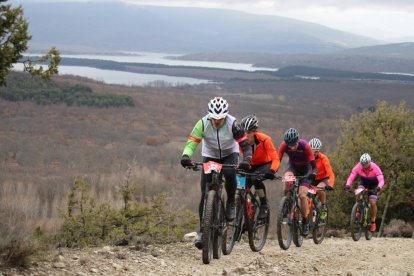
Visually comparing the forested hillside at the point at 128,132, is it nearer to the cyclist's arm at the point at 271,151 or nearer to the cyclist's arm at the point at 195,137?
the cyclist's arm at the point at 271,151

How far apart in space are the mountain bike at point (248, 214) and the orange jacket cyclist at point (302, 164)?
4.46 feet

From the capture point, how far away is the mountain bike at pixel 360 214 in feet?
54.5

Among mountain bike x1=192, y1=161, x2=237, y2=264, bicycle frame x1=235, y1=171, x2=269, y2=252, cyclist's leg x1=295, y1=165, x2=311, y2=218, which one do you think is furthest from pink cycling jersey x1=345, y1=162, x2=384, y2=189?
mountain bike x1=192, y1=161, x2=237, y2=264

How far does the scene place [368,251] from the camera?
13.8 metres

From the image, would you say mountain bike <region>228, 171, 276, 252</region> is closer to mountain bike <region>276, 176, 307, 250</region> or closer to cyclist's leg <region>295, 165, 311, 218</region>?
mountain bike <region>276, 176, 307, 250</region>

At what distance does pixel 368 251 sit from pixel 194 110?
459 ft

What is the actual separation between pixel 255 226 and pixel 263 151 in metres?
1.33

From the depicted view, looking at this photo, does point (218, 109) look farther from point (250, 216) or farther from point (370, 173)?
point (370, 173)

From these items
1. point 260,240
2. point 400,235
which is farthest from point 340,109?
point 260,240

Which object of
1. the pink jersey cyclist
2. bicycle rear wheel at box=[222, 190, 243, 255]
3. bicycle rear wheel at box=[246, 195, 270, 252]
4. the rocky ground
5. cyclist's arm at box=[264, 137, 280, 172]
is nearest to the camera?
the rocky ground

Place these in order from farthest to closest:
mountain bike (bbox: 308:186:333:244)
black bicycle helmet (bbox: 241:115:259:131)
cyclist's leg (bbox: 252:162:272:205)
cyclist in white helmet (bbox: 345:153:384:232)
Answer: cyclist in white helmet (bbox: 345:153:384:232), mountain bike (bbox: 308:186:333:244), cyclist's leg (bbox: 252:162:272:205), black bicycle helmet (bbox: 241:115:259:131)

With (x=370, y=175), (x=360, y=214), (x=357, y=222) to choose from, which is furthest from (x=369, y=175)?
(x=357, y=222)

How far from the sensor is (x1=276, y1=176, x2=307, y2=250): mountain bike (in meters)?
12.2

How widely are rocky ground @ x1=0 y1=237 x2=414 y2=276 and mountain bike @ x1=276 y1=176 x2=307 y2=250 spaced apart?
0.80 ft
